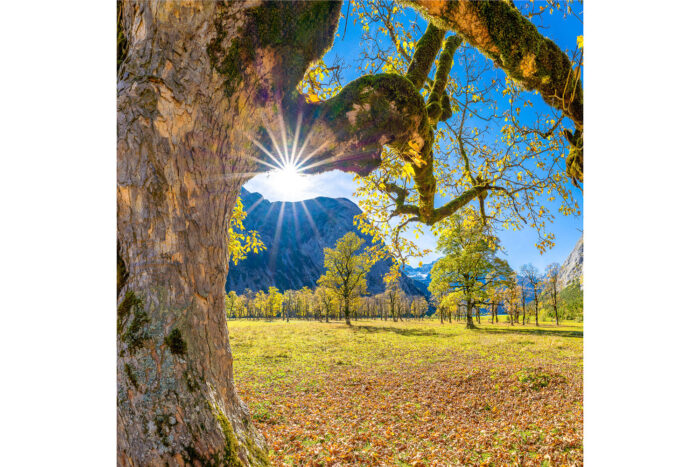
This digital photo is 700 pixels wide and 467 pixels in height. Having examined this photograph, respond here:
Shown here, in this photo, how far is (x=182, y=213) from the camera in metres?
1.80

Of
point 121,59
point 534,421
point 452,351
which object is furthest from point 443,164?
point 452,351

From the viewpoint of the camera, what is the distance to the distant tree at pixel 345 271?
27953 mm

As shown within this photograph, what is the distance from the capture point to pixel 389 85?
97.1 inches

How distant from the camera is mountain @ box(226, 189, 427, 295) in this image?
144 metres

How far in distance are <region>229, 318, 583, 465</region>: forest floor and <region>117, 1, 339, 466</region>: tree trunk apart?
2931 mm

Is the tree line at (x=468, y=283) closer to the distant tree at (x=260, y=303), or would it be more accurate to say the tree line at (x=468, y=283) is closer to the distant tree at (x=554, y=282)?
the distant tree at (x=554, y=282)

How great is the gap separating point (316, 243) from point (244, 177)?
161m

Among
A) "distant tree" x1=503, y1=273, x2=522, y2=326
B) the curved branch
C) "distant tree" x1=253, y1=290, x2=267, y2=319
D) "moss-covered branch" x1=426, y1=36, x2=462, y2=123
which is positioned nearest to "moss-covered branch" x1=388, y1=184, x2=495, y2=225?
"moss-covered branch" x1=426, y1=36, x2=462, y2=123

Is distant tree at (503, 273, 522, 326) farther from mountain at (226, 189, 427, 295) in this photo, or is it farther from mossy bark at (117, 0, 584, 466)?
mountain at (226, 189, 427, 295)

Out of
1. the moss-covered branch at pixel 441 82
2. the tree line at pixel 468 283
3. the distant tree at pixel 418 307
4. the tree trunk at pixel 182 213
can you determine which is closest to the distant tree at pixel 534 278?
the tree line at pixel 468 283

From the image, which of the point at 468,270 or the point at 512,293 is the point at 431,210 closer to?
the point at 468,270

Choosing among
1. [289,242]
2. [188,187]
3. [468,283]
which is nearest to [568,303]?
[468,283]

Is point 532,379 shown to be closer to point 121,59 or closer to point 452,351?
point 452,351

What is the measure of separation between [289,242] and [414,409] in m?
157
